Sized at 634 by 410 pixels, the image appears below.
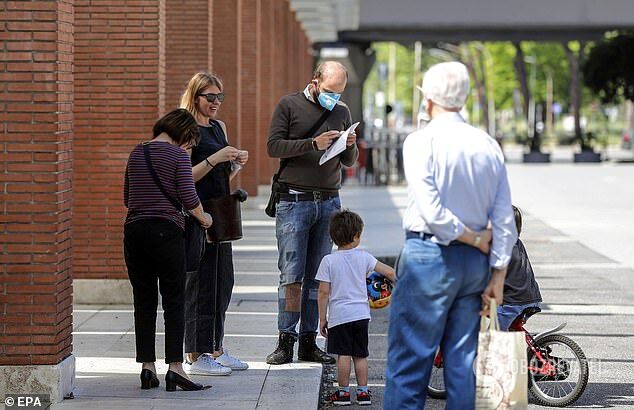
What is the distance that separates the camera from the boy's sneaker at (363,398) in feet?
27.6

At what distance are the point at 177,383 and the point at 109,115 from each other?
4.58 meters

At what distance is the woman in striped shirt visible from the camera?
26.2ft

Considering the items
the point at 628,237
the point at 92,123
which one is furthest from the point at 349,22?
the point at 92,123

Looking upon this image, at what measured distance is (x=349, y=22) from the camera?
144ft

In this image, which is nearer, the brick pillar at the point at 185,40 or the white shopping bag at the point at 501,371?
the white shopping bag at the point at 501,371

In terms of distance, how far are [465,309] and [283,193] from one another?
3343 millimetres

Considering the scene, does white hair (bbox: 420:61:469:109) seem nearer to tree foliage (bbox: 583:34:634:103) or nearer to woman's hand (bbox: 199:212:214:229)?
woman's hand (bbox: 199:212:214:229)

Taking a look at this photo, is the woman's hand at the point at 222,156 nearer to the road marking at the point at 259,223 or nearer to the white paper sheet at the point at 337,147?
the white paper sheet at the point at 337,147

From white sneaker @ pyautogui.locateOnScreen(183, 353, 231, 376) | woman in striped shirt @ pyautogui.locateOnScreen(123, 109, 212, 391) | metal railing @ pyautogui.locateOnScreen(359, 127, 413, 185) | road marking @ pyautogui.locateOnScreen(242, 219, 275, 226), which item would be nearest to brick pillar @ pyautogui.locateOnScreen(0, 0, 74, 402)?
woman in striped shirt @ pyautogui.locateOnScreen(123, 109, 212, 391)

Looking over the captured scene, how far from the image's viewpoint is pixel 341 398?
8.42 m

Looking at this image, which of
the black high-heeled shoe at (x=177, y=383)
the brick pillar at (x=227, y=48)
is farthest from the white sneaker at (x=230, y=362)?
the brick pillar at (x=227, y=48)

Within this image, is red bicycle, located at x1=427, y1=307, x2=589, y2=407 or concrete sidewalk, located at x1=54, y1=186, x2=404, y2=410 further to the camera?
red bicycle, located at x1=427, y1=307, x2=589, y2=407

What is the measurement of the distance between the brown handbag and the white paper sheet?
68 centimetres

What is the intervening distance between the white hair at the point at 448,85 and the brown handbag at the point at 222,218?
9.54ft
